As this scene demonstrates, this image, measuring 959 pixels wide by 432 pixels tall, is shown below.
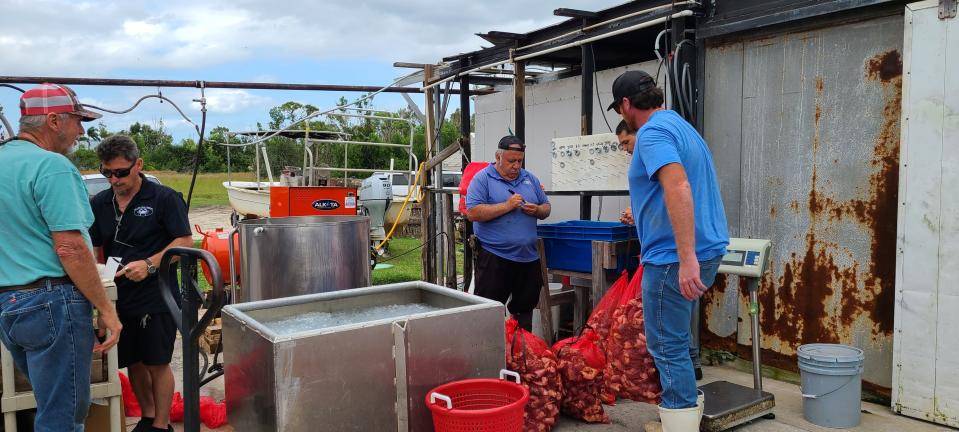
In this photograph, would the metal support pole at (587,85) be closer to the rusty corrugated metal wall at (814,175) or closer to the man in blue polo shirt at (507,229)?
the man in blue polo shirt at (507,229)

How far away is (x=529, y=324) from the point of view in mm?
5566

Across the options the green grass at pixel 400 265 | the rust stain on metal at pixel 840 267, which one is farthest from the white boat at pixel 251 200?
the rust stain on metal at pixel 840 267

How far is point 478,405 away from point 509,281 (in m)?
2.32

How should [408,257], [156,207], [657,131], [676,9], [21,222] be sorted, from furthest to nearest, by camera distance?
[408,257], [676,9], [156,207], [657,131], [21,222]

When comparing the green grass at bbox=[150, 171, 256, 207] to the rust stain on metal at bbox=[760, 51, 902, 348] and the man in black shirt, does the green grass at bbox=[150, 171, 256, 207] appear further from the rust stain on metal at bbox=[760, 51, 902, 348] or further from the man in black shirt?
the rust stain on metal at bbox=[760, 51, 902, 348]

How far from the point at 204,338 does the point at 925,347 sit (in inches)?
208

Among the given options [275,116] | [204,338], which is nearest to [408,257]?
[204,338]

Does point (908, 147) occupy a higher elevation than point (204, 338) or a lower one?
higher

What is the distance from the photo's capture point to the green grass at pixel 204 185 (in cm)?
2670

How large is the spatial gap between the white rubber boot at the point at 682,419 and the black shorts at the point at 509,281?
6.83 ft

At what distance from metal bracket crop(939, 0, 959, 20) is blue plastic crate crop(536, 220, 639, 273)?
2.34m

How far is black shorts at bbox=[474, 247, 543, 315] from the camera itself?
522 cm

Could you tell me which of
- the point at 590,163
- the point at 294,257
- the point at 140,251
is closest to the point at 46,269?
the point at 140,251

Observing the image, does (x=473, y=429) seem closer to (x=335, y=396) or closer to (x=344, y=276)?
(x=335, y=396)
